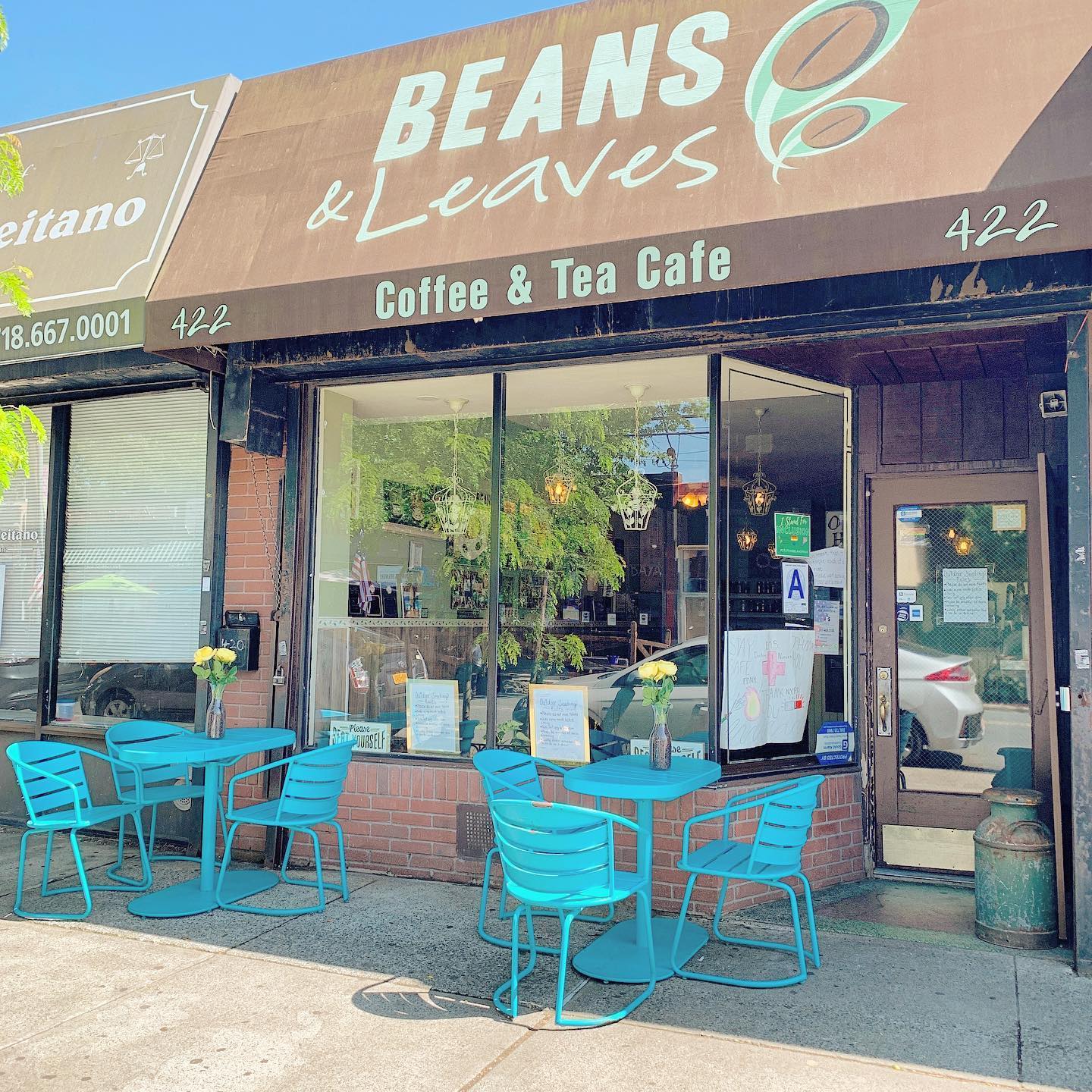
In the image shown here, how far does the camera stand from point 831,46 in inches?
174

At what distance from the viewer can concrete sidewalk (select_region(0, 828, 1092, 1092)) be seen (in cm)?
332

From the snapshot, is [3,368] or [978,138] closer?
[978,138]

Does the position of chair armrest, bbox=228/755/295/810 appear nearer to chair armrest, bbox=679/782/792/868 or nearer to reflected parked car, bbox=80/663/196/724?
reflected parked car, bbox=80/663/196/724

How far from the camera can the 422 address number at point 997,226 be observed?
3688 millimetres

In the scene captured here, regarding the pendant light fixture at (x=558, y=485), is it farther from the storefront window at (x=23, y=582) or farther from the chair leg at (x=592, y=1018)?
the storefront window at (x=23, y=582)

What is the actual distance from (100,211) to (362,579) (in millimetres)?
2853

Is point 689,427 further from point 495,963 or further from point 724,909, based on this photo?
point 495,963

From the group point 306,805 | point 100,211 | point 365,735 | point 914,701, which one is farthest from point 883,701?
point 100,211

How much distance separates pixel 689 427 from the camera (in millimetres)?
5555

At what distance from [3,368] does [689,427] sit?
462cm

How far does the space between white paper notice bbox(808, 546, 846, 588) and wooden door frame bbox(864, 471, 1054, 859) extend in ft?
0.64

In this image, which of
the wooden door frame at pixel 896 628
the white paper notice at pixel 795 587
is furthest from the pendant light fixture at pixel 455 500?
the wooden door frame at pixel 896 628

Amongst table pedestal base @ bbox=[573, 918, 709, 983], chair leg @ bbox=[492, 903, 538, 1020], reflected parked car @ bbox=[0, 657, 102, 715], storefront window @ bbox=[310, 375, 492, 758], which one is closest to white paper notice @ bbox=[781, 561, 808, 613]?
storefront window @ bbox=[310, 375, 492, 758]

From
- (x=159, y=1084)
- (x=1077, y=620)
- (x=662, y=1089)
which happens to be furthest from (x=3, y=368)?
(x=1077, y=620)
